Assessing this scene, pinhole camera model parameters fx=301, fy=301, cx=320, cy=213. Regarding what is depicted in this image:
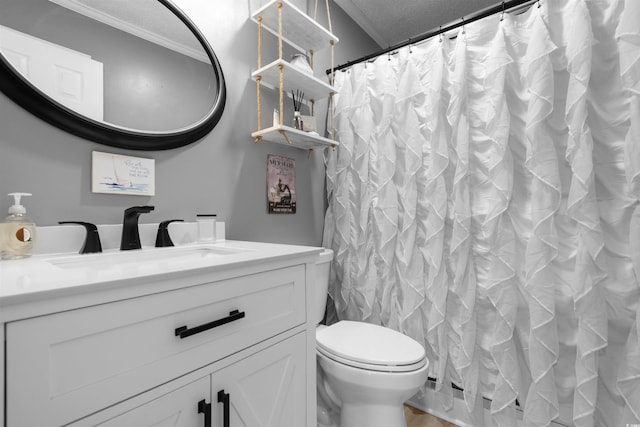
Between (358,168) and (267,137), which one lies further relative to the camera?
(358,168)

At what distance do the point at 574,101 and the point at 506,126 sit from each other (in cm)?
23

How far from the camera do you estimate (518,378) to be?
1.28m

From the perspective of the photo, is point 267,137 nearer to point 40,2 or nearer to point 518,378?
point 40,2

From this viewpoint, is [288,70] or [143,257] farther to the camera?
[288,70]

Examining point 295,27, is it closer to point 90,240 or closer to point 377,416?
point 90,240

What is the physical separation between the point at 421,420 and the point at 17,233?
1.79 metres

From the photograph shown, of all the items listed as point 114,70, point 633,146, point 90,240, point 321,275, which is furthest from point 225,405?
point 633,146

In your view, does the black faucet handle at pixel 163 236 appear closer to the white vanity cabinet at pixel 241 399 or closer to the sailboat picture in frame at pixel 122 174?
the sailboat picture in frame at pixel 122 174

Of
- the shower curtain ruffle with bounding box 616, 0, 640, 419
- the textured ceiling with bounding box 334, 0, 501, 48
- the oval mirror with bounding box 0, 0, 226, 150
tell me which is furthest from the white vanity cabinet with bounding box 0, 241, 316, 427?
the textured ceiling with bounding box 334, 0, 501, 48

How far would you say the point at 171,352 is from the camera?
0.60 m

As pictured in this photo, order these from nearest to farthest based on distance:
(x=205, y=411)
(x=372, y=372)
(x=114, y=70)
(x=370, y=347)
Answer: (x=205, y=411)
(x=114, y=70)
(x=372, y=372)
(x=370, y=347)

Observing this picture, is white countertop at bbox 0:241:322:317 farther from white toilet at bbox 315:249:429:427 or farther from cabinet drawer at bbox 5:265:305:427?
white toilet at bbox 315:249:429:427

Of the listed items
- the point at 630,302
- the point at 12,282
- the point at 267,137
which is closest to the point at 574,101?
the point at 630,302

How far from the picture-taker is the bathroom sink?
0.79 m
